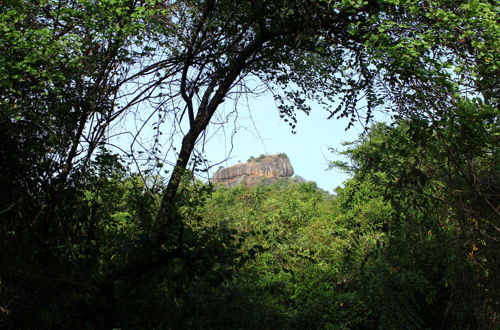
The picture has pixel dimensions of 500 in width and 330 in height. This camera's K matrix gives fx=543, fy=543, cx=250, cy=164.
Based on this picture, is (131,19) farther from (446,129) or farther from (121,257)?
(446,129)

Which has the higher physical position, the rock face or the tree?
the rock face

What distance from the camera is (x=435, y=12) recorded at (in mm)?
5348

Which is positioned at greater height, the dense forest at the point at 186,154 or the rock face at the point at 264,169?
the rock face at the point at 264,169

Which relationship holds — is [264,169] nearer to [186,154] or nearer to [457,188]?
[186,154]

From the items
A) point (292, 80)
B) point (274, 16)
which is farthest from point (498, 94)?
point (292, 80)

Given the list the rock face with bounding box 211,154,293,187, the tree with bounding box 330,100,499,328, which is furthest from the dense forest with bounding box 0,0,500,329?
the rock face with bounding box 211,154,293,187

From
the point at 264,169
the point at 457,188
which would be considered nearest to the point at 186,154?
the point at 457,188

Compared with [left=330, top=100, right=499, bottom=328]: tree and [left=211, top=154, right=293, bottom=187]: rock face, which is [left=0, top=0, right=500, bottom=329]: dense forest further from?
[left=211, top=154, right=293, bottom=187]: rock face

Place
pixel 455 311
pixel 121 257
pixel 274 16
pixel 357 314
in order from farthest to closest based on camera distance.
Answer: pixel 357 314, pixel 455 311, pixel 274 16, pixel 121 257

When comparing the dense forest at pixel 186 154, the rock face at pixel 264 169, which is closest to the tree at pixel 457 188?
the dense forest at pixel 186 154

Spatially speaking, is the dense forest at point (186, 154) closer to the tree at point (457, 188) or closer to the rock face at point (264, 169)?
the tree at point (457, 188)

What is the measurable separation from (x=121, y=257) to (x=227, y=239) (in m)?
1.09

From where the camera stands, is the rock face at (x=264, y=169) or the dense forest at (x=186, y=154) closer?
the dense forest at (x=186, y=154)

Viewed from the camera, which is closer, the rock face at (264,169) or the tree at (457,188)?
the tree at (457,188)
